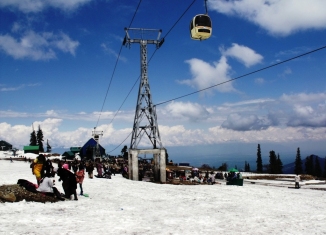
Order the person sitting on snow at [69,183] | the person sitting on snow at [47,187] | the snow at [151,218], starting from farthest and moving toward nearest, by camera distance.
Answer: the person sitting on snow at [69,183] < the person sitting on snow at [47,187] < the snow at [151,218]

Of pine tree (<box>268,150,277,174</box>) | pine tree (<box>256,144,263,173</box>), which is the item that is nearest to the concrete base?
pine tree (<box>268,150,277,174</box>)

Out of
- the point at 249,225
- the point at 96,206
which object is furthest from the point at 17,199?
the point at 249,225

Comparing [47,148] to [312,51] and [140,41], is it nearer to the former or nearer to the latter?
[140,41]

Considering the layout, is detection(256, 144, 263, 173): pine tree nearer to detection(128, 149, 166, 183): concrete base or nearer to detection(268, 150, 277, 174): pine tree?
detection(268, 150, 277, 174): pine tree

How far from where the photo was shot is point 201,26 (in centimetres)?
1797

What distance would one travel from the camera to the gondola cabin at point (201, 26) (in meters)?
17.9

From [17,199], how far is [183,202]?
830 centimetres

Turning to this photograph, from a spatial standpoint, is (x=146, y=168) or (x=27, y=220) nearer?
(x=27, y=220)

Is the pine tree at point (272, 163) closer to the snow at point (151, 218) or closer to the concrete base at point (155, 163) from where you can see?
the concrete base at point (155, 163)

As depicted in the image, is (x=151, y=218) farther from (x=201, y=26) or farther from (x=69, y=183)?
(x=201, y=26)

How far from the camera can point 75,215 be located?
12.1 metres

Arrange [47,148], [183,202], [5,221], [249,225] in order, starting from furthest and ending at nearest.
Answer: [47,148] → [183,202] → [249,225] → [5,221]

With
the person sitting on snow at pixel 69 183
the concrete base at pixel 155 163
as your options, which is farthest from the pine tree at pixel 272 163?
the person sitting on snow at pixel 69 183

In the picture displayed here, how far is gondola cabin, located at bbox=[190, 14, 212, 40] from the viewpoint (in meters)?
17.9
